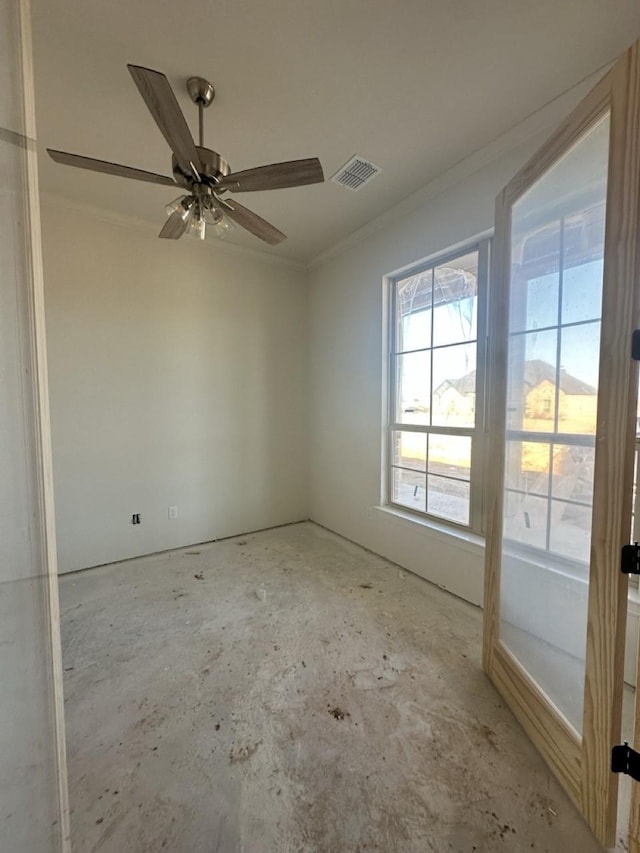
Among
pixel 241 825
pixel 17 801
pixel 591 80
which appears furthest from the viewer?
pixel 591 80

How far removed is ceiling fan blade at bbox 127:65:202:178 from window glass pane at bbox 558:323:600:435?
1649 millimetres

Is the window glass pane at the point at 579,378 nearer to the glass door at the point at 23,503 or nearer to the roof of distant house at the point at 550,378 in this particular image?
the roof of distant house at the point at 550,378

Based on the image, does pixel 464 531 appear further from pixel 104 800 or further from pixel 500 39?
pixel 500 39

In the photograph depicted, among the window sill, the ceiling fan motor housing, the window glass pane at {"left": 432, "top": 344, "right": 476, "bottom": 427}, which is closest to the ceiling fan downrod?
the ceiling fan motor housing

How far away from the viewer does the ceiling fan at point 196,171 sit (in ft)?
3.91

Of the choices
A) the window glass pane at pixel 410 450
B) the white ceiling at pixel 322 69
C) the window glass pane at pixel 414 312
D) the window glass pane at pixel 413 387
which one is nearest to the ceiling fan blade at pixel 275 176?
the white ceiling at pixel 322 69

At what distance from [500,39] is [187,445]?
10.8 ft

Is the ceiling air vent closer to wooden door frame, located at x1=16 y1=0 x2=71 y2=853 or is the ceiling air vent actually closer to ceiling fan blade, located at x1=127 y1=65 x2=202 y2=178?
ceiling fan blade, located at x1=127 y1=65 x2=202 y2=178

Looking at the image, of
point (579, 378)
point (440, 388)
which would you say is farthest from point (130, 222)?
point (579, 378)

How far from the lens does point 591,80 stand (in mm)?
1637

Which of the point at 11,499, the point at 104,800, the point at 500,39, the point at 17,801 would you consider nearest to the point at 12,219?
the point at 11,499

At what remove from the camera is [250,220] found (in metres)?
1.84

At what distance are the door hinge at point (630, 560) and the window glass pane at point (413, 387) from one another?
1.80 meters

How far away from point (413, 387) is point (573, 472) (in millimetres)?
1638
